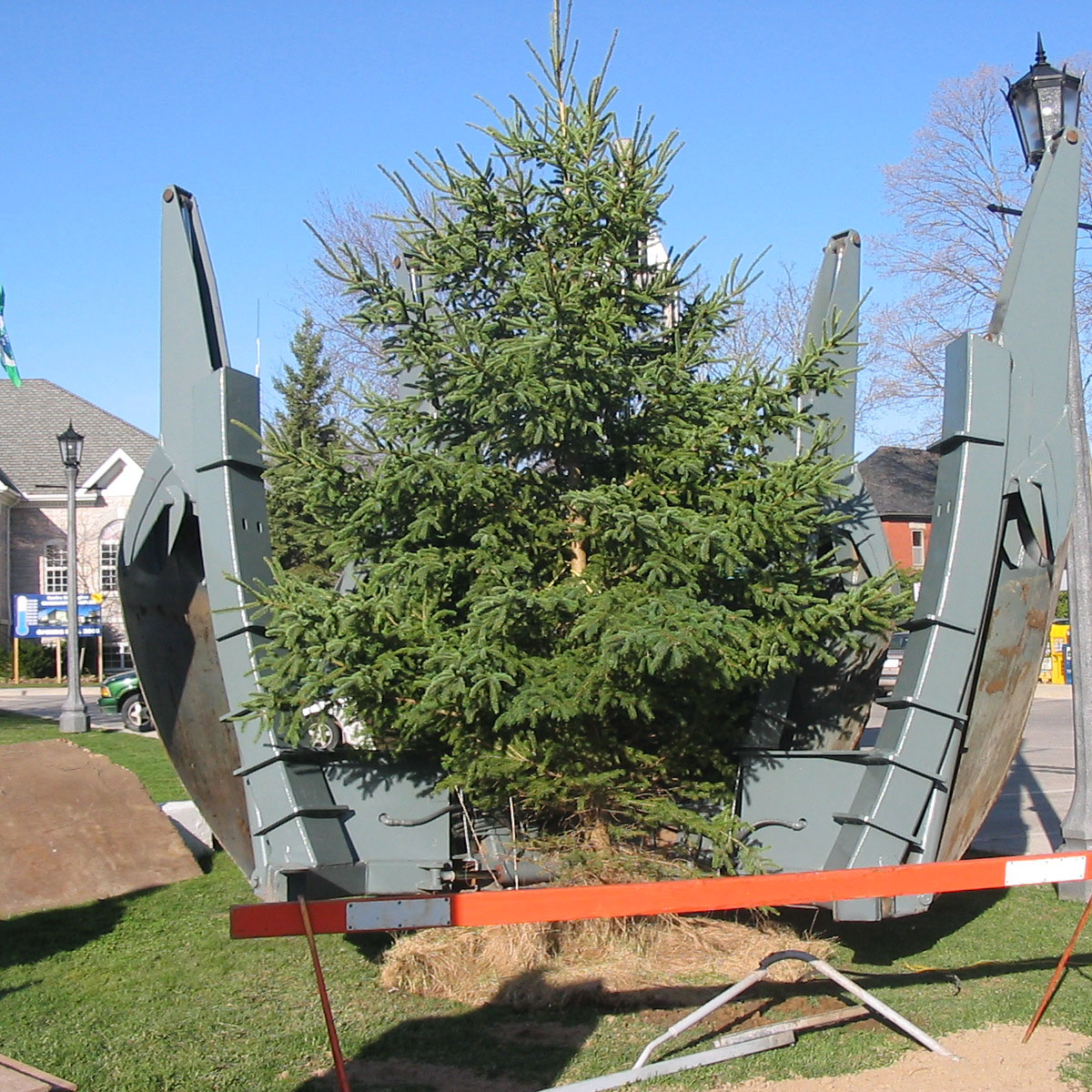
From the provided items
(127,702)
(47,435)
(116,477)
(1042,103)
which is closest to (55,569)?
(116,477)

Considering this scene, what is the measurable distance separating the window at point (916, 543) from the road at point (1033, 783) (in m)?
19.5

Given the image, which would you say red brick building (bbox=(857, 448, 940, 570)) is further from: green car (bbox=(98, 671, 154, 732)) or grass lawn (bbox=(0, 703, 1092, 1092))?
grass lawn (bbox=(0, 703, 1092, 1092))

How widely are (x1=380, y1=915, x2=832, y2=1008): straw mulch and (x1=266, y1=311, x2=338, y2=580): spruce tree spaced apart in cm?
218

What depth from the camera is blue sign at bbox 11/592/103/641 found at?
1468 inches

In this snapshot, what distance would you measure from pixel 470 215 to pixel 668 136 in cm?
113

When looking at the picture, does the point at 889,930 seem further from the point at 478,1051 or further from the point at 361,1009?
the point at 361,1009

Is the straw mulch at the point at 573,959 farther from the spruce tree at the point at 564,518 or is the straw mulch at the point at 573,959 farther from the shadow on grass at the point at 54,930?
the shadow on grass at the point at 54,930

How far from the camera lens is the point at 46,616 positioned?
38312 millimetres

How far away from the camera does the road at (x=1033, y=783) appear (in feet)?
34.4

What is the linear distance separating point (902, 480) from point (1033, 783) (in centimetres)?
3608

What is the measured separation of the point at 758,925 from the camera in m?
6.62

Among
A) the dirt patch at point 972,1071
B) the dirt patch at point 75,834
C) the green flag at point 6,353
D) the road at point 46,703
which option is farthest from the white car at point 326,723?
the green flag at point 6,353

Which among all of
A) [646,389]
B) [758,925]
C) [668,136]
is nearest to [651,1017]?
[758,925]

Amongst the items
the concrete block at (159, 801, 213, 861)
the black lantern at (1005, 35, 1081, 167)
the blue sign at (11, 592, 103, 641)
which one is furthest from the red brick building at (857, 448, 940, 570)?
the black lantern at (1005, 35, 1081, 167)
